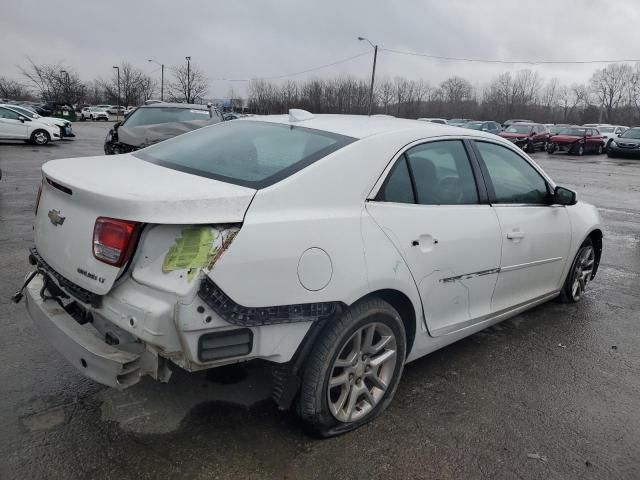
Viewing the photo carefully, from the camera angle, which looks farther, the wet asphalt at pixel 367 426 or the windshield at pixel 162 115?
the windshield at pixel 162 115

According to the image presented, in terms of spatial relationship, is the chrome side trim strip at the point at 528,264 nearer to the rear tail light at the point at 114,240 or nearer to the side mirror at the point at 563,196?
the side mirror at the point at 563,196

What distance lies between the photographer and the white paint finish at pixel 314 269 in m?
2.36

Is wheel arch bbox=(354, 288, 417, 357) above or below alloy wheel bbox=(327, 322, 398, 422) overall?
above

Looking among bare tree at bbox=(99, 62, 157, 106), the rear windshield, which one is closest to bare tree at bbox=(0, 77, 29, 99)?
bare tree at bbox=(99, 62, 157, 106)

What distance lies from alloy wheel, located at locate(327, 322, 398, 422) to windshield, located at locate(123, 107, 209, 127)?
9954mm

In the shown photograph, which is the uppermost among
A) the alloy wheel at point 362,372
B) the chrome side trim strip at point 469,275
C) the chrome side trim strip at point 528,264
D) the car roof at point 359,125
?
the car roof at point 359,125

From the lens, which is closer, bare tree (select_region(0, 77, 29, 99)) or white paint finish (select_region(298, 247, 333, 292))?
white paint finish (select_region(298, 247, 333, 292))

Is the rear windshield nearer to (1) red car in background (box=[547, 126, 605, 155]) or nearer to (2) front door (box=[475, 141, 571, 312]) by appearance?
(2) front door (box=[475, 141, 571, 312])

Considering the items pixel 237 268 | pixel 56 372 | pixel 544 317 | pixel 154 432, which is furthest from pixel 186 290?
pixel 544 317

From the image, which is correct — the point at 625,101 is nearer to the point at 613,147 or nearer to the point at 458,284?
the point at 613,147

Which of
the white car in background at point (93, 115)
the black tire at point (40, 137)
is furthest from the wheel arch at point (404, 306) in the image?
the white car in background at point (93, 115)

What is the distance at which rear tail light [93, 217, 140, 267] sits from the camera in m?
2.22

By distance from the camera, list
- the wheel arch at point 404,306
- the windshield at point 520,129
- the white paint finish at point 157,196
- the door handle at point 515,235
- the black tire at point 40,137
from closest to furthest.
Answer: the white paint finish at point 157,196 < the wheel arch at point 404,306 < the door handle at point 515,235 < the black tire at point 40,137 < the windshield at point 520,129

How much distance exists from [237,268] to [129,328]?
0.53 m
